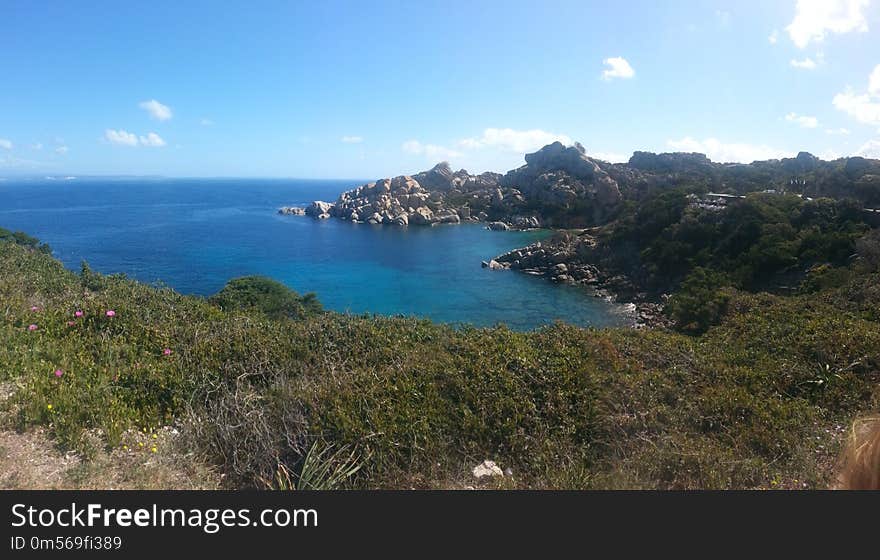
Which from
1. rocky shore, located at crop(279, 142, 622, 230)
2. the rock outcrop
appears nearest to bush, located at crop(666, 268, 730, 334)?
the rock outcrop

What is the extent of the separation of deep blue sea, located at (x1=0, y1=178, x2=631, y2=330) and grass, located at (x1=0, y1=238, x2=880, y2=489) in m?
15.0

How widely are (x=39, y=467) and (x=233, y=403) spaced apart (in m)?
1.50

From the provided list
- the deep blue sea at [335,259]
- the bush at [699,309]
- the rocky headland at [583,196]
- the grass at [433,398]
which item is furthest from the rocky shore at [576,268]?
the grass at [433,398]

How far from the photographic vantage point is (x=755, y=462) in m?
4.25

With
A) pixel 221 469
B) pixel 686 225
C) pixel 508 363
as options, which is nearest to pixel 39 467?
pixel 221 469

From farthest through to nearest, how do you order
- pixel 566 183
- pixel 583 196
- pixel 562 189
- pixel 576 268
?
pixel 566 183, pixel 562 189, pixel 583 196, pixel 576 268

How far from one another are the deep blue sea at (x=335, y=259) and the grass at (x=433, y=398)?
15.0m

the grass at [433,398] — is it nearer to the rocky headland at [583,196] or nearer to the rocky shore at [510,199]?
the rocky headland at [583,196]

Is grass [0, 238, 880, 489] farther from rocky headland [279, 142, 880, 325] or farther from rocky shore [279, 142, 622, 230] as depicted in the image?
rocky shore [279, 142, 622, 230]

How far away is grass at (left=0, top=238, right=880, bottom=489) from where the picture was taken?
4.15m

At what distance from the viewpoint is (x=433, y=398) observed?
509cm

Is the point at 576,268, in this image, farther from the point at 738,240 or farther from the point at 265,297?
the point at 265,297

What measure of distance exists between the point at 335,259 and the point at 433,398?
4419cm

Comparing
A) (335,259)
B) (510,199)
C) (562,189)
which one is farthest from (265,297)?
(510,199)
